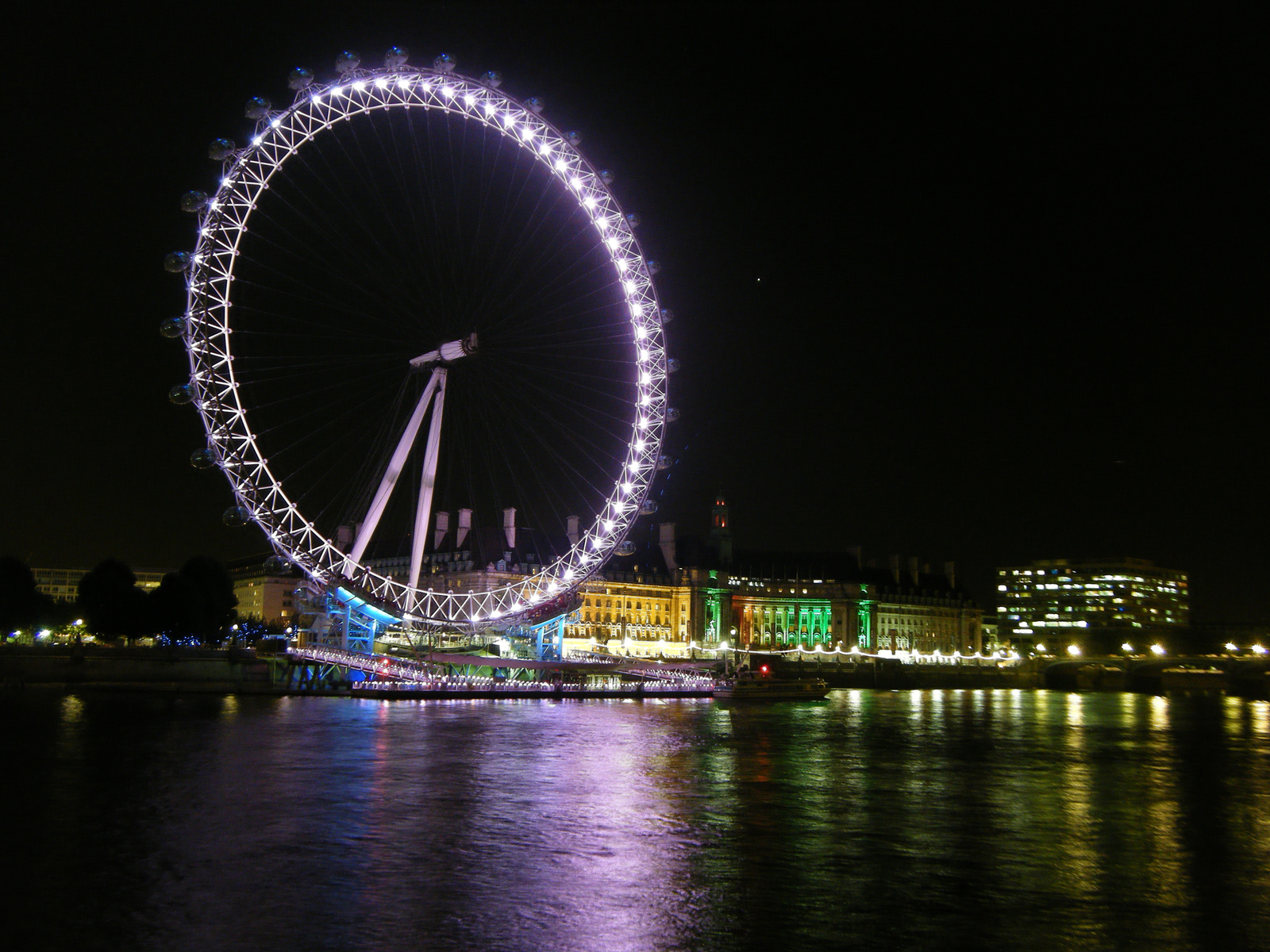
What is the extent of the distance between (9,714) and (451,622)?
1979 cm

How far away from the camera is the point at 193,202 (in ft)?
121

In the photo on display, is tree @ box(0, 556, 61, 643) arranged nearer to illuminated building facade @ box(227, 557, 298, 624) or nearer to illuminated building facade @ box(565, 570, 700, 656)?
illuminated building facade @ box(565, 570, 700, 656)

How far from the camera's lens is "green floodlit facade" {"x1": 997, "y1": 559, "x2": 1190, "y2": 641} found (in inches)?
7003

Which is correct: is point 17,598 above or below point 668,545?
below

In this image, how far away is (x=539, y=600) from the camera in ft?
177

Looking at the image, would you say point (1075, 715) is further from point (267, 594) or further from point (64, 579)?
point (64, 579)

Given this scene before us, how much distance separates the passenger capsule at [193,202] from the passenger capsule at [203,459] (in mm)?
7775

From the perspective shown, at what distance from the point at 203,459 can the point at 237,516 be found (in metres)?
2.47

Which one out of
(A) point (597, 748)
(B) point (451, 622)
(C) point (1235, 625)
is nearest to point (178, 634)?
(B) point (451, 622)

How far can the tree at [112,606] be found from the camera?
70.8 metres

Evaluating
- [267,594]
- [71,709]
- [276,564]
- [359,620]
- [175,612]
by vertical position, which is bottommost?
[71,709]

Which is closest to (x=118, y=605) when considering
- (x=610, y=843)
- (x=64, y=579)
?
(x=610, y=843)

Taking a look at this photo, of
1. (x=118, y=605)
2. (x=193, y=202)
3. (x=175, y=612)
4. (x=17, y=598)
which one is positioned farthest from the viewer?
(x=118, y=605)

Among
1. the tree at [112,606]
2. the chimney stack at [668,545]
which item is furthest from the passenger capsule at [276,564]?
the chimney stack at [668,545]
